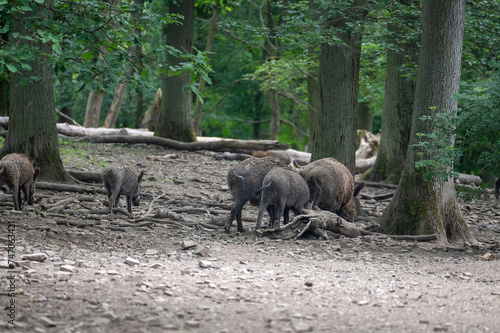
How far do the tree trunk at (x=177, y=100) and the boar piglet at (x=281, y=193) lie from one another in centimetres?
978

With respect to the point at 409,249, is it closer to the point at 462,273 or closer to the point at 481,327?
the point at 462,273

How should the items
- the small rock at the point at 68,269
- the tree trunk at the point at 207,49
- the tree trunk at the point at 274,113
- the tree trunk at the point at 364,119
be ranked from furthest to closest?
the tree trunk at the point at 274,113, the tree trunk at the point at 207,49, the tree trunk at the point at 364,119, the small rock at the point at 68,269

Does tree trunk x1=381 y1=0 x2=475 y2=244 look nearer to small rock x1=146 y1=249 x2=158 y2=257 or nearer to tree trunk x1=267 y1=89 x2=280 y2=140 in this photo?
small rock x1=146 y1=249 x2=158 y2=257

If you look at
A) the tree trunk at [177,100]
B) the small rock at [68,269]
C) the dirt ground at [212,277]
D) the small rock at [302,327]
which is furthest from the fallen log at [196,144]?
the small rock at [302,327]

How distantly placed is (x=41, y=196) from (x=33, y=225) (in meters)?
2.30

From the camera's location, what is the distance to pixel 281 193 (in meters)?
8.64

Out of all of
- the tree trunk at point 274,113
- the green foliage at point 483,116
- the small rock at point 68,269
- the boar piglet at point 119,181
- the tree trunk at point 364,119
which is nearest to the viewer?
the small rock at point 68,269

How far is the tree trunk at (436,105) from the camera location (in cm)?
871

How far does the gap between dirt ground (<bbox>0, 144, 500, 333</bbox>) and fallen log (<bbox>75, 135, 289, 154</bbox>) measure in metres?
7.33

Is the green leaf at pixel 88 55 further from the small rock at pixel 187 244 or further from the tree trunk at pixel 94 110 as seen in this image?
the tree trunk at pixel 94 110

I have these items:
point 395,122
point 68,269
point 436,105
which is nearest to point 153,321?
point 68,269

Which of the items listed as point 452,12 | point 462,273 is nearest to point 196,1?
point 452,12

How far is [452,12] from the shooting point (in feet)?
28.7

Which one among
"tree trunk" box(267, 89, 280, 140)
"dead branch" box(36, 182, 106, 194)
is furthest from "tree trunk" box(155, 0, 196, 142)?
"tree trunk" box(267, 89, 280, 140)
